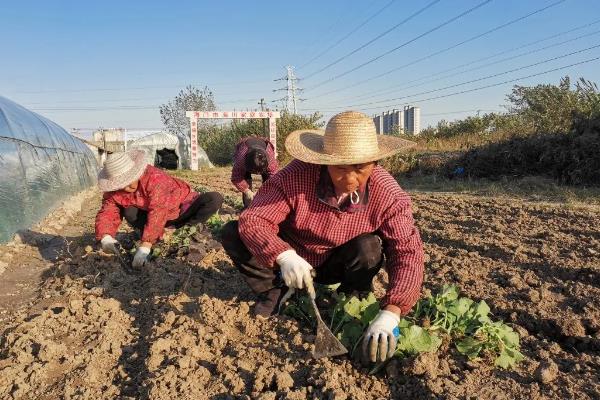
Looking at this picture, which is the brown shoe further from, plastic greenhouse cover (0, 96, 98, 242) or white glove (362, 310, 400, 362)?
plastic greenhouse cover (0, 96, 98, 242)

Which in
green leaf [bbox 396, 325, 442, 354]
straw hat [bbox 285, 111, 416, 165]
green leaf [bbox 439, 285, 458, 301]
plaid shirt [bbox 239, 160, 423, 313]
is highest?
straw hat [bbox 285, 111, 416, 165]

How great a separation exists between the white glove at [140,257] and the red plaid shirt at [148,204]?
11cm

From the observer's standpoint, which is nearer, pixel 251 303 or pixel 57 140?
pixel 251 303

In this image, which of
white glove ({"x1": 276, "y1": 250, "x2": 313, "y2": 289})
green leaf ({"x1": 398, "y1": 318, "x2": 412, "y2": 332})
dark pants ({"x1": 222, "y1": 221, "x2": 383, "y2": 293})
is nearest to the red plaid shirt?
dark pants ({"x1": 222, "y1": 221, "x2": 383, "y2": 293})

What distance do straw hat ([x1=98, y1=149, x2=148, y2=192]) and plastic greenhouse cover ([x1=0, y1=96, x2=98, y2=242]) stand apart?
206 centimetres

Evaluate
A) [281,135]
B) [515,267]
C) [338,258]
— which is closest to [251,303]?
[338,258]

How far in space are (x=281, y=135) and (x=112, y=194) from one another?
1814cm

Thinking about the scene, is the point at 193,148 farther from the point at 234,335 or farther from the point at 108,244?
the point at 234,335

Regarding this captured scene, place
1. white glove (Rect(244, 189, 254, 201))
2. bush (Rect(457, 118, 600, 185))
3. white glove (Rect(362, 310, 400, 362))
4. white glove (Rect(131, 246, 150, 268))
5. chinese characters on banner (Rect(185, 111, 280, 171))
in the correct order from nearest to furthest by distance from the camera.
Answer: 1. white glove (Rect(362, 310, 400, 362))
2. white glove (Rect(131, 246, 150, 268))
3. white glove (Rect(244, 189, 254, 201))
4. bush (Rect(457, 118, 600, 185))
5. chinese characters on banner (Rect(185, 111, 280, 171))

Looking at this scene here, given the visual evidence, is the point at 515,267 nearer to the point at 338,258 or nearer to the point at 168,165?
the point at 338,258

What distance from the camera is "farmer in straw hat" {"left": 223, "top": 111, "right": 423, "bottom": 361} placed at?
2.20 m

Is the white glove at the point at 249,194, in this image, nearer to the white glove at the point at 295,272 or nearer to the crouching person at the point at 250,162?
the crouching person at the point at 250,162

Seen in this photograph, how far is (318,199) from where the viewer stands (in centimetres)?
248

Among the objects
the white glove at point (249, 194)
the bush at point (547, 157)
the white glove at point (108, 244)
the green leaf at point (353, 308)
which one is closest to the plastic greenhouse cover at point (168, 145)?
the bush at point (547, 157)
